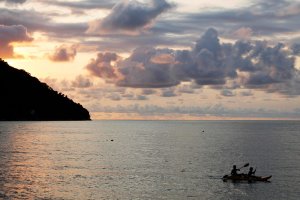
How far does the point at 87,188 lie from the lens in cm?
6906

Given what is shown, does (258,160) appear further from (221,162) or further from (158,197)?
(158,197)

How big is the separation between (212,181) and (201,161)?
112 ft

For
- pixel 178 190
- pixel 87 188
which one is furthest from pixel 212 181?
pixel 87 188

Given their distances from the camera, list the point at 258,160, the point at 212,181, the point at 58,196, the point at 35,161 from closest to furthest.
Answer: the point at 58,196
the point at 212,181
the point at 35,161
the point at 258,160

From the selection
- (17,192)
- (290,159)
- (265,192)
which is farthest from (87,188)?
(290,159)

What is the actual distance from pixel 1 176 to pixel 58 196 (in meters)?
21.6

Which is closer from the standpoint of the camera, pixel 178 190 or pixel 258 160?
pixel 178 190

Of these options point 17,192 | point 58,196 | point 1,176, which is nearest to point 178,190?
point 58,196

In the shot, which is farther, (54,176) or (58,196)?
(54,176)

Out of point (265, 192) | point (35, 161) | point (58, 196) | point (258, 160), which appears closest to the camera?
point (58, 196)

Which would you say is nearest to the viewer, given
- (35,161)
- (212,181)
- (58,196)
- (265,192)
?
(58,196)

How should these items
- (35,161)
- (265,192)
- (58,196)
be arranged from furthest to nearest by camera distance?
(35,161) → (265,192) → (58,196)

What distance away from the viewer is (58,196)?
6256cm

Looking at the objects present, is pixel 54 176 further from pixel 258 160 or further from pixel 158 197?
pixel 258 160
